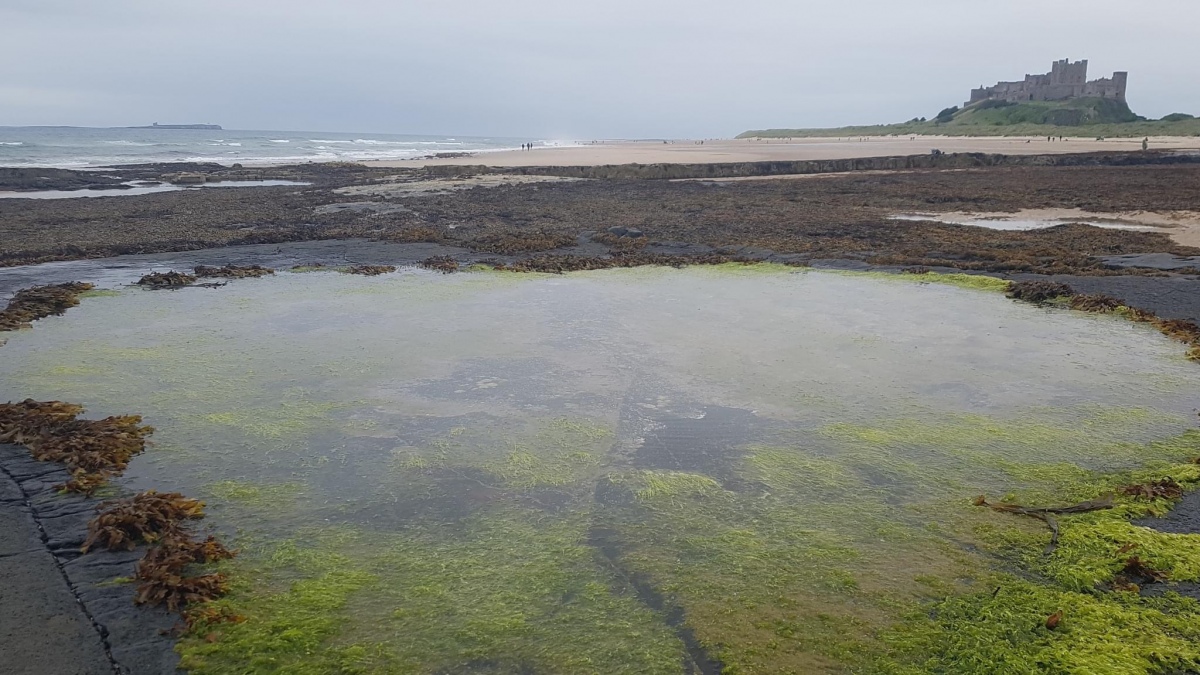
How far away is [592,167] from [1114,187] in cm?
2047

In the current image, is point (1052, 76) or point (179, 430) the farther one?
point (1052, 76)

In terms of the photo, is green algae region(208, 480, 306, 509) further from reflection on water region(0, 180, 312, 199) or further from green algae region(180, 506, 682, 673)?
reflection on water region(0, 180, 312, 199)

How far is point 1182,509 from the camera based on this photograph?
3941mm

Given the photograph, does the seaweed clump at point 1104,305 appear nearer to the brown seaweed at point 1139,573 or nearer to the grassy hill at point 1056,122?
the brown seaweed at point 1139,573

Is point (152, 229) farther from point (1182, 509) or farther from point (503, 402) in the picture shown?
point (1182, 509)

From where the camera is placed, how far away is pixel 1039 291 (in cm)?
886

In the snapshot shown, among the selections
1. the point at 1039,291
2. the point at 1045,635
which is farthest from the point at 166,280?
the point at 1039,291

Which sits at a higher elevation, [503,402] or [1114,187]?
[1114,187]

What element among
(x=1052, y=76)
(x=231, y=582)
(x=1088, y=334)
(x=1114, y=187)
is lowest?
(x=231, y=582)

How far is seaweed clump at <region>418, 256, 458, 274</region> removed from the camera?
36.6 ft

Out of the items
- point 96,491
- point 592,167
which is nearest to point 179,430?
point 96,491

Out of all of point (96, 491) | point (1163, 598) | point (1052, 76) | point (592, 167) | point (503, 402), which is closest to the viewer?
point (1163, 598)

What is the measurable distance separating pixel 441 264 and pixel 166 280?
3.85 metres

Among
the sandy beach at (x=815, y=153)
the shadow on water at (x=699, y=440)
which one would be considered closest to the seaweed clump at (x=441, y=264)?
the shadow on water at (x=699, y=440)
